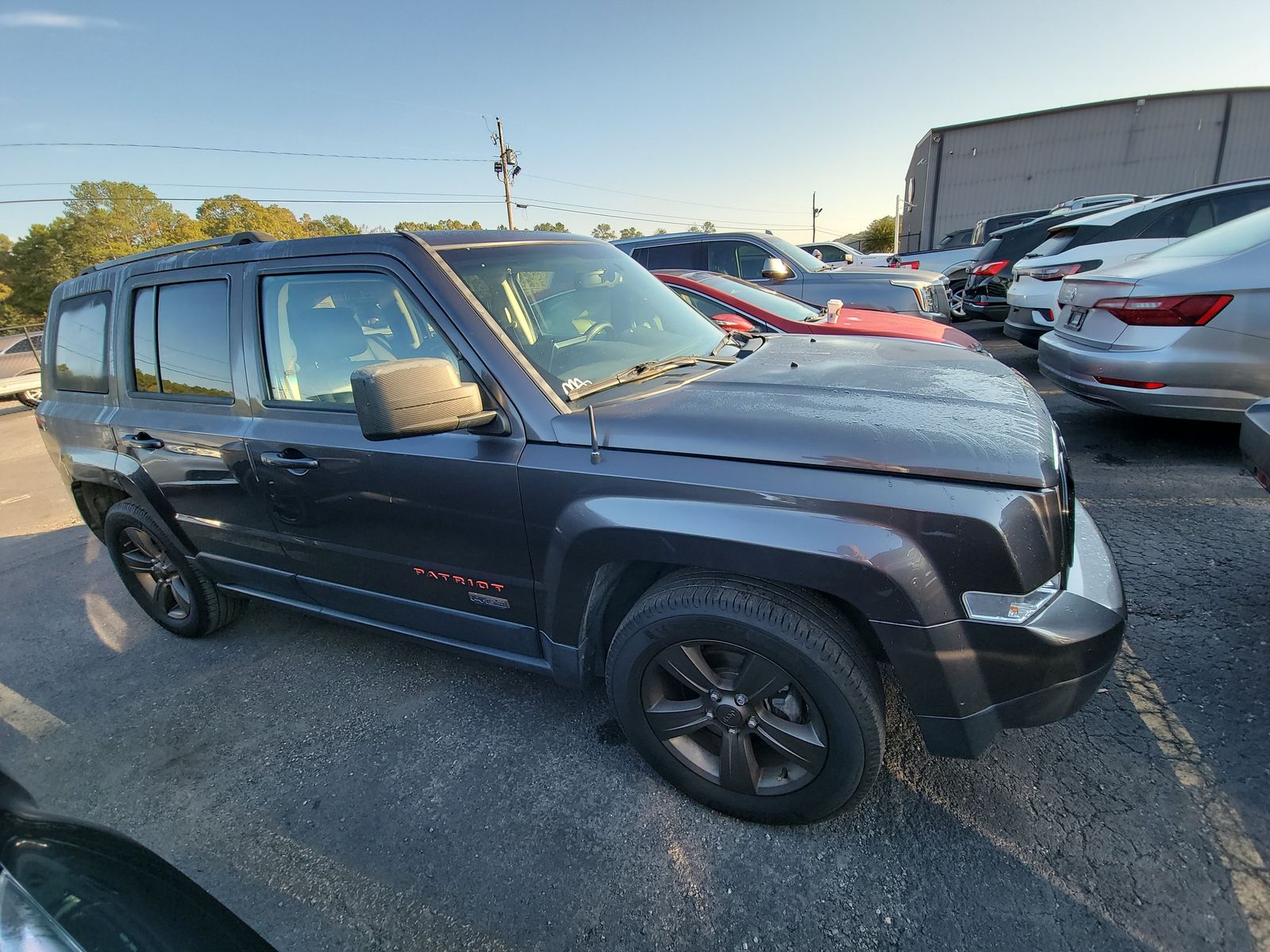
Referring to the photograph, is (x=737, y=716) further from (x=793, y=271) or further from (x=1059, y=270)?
(x=1059, y=270)

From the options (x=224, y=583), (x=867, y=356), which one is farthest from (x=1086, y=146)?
(x=224, y=583)

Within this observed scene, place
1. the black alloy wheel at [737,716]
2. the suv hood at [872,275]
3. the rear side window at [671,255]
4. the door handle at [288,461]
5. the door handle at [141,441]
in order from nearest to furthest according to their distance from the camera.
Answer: the black alloy wheel at [737,716] < the door handle at [288,461] < the door handle at [141,441] < the suv hood at [872,275] < the rear side window at [671,255]

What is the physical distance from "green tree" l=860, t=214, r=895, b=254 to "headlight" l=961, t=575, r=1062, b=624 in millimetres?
49404

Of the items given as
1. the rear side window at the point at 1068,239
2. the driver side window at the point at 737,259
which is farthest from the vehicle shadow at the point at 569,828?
the rear side window at the point at 1068,239

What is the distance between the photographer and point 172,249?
2.86 m

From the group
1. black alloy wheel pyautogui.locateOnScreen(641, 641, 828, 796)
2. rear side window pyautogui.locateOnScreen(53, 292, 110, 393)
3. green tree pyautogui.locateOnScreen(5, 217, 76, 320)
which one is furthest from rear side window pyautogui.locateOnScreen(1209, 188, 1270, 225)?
green tree pyautogui.locateOnScreen(5, 217, 76, 320)

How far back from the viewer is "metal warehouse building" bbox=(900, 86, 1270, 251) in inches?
1043

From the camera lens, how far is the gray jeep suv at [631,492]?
5.01ft

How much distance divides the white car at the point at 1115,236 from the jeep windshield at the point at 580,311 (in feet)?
17.4

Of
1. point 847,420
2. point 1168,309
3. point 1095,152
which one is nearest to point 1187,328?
point 1168,309

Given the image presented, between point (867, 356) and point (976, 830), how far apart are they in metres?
1.73

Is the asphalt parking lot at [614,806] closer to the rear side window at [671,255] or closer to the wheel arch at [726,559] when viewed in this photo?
the wheel arch at [726,559]

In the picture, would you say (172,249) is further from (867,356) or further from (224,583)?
(867,356)

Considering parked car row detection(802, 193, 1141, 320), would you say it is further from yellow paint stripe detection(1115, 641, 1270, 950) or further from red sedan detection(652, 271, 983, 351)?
yellow paint stripe detection(1115, 641, 1270, 950)
